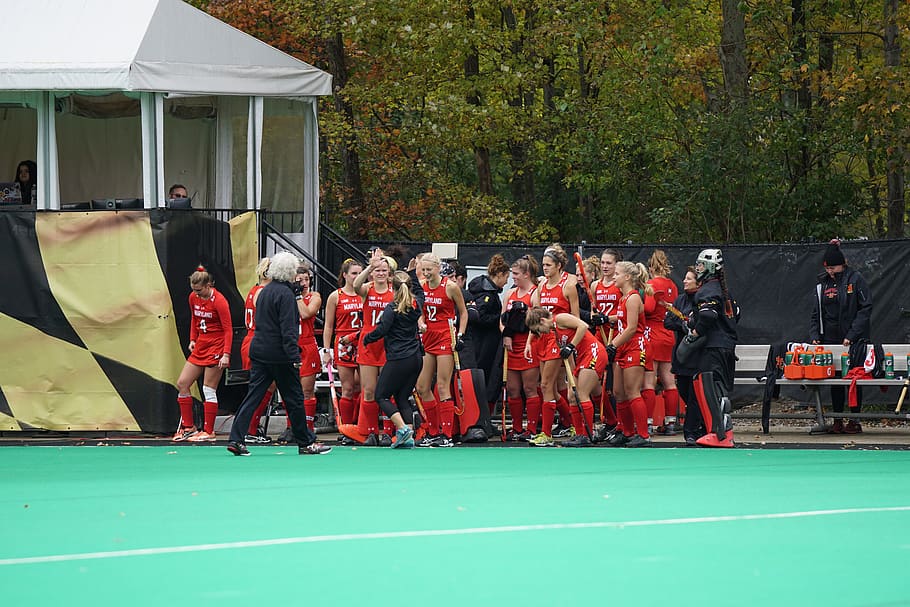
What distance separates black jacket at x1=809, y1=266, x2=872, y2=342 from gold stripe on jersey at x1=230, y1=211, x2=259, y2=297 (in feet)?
22.6

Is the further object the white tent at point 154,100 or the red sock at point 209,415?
the white tent at point 154,100

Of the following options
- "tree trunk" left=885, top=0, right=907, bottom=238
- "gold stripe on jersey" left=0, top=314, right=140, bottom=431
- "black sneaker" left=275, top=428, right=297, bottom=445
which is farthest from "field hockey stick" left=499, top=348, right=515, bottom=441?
"tree trunk" left=885, top=0, right=907, bottom=238

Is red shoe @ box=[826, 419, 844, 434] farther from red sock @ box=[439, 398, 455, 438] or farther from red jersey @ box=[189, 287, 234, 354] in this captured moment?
red jersey @ box=[189, 287, 234, 354]

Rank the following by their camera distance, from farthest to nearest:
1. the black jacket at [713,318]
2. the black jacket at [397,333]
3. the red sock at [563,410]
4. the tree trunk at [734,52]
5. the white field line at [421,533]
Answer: the tree trunk at [734,52] < the red sock at [563,410] < the black jacket at [713,318] < the black jacket at [397,333] < the white field line at [421,533]

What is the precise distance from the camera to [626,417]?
49.4 feet

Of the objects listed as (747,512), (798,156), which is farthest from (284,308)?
(798,156)

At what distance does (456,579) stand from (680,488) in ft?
13.5

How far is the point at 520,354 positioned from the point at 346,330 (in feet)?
6.53

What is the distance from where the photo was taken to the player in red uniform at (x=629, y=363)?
14.9m

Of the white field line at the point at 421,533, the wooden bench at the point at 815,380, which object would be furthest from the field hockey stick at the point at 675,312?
the white field line at the point at 421,533

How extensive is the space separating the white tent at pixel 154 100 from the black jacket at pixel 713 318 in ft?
23.7

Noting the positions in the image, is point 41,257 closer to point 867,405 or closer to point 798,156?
point 867,405

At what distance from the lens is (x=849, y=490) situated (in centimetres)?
1083

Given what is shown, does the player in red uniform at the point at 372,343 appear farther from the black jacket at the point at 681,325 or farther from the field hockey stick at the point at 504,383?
the black jacket at the point at 681,325
